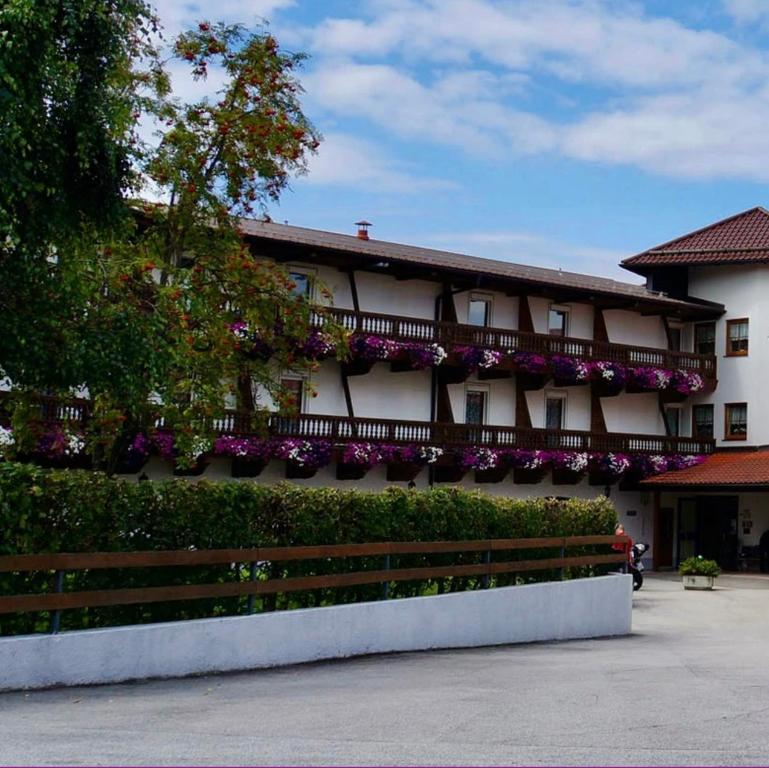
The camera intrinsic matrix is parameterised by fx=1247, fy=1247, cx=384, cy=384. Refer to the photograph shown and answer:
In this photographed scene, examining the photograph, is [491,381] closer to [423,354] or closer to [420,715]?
[423,354]

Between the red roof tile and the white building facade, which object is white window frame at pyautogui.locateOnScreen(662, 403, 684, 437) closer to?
the white building facade

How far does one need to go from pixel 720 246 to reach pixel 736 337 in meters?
3.69

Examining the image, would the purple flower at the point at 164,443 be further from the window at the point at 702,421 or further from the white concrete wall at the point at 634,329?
the window at the point at 702,421

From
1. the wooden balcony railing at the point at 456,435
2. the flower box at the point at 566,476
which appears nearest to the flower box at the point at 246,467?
the wooden balcony railing at the point at 456,435

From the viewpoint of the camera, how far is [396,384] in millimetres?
39812

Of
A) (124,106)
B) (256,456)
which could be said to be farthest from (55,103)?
(256,456)

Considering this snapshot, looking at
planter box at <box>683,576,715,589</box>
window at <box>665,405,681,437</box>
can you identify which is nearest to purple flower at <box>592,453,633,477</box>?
window at <box>665,405,681,437</box>

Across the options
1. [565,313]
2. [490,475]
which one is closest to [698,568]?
[490,475]

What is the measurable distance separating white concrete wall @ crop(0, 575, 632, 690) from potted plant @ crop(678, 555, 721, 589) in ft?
51.6

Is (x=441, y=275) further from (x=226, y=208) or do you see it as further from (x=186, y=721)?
(x=186, y=721)

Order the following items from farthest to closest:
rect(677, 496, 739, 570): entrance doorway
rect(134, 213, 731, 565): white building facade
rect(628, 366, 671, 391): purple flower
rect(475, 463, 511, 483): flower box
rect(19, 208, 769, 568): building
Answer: rect(677, 496, 739, 570): entrance doorway → rect(628, 366, 671, 391): purple flower → rect(475, 463, 511, 483): flower box → rect(19, 208, 769, 568): building → rect(134, 213, 731, 565): white building facade

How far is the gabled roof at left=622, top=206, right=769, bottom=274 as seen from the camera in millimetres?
46969

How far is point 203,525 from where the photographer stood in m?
13.5

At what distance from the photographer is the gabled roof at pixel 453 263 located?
121ft
